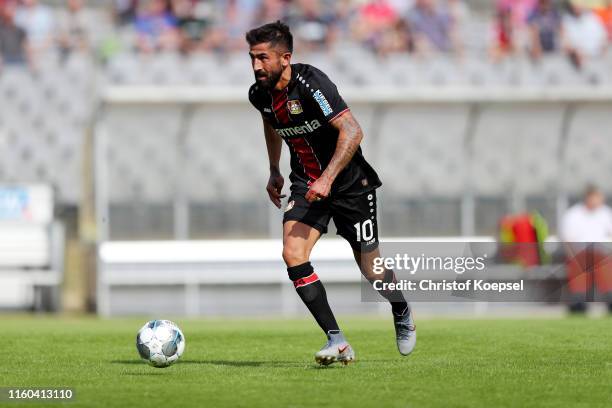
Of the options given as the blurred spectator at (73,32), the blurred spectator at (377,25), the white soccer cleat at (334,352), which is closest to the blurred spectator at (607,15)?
the blurred spectator at (377,25)

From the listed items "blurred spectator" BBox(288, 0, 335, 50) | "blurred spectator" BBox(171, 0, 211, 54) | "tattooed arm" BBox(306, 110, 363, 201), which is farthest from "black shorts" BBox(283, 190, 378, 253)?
"blurred spectator" BBox(171, 0, 211, 54)

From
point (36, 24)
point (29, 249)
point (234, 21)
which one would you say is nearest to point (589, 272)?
point (234, 21)

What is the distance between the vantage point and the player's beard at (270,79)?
355 inches

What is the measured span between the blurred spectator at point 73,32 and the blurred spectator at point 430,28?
6.01 m

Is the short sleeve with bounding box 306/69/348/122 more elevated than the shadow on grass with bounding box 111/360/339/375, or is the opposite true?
the short sleeve with bounding box 306/69/348/122

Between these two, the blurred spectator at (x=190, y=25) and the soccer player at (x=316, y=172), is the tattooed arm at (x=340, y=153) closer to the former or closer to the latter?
the soccer player at (x=316, y=172)

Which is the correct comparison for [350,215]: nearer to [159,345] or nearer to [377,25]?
[159,345]

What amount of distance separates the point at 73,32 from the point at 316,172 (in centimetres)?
1488

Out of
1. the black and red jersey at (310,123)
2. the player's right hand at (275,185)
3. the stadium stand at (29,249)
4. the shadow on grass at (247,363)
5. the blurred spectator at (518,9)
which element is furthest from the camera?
the blurred spectator at (518,9)

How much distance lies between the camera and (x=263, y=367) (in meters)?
9.07

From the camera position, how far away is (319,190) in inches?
346

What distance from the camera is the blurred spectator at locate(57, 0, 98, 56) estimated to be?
23188 mm

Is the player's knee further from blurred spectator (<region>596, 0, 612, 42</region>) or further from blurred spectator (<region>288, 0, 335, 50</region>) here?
blurred spectator (<region>596, 0, 612, 42</region>)

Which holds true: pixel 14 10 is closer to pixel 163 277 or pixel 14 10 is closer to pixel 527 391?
pixel 163 277
